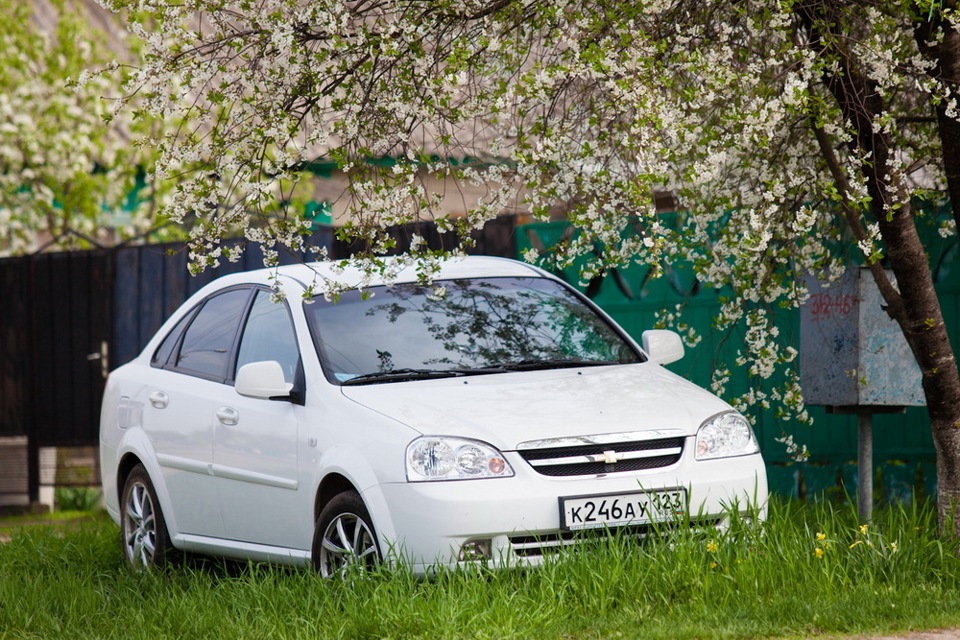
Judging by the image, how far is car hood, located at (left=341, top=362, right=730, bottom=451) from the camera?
5.78 metres

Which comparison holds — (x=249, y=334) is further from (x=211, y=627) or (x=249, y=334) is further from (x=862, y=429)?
(x=862, y=429)

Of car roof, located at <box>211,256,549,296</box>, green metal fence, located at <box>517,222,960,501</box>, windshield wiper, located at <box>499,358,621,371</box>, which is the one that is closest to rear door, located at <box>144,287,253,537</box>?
car roof, located at <box>211,256,549,296</box>

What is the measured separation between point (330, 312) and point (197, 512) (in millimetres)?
1301

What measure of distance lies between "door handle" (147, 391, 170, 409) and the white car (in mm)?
22

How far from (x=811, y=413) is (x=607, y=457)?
3772 mm

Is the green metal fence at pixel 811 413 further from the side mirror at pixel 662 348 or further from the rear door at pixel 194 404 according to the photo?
the rear door at pixel 194 404

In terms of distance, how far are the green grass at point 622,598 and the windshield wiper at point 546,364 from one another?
1.07m

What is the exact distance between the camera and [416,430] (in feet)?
18.9

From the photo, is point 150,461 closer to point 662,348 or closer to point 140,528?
point 140,528

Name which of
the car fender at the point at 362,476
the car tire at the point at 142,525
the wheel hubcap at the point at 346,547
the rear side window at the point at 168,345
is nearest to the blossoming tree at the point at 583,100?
the car fender at the point at 362,476

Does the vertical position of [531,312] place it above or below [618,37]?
below

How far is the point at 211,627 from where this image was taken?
19.0 ft

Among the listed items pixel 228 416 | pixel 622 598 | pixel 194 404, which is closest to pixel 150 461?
pixel 194 404

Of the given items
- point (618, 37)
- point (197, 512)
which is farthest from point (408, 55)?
point (197, 512)
